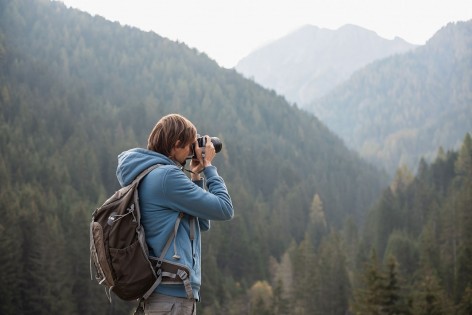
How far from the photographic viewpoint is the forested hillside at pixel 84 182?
61.9m

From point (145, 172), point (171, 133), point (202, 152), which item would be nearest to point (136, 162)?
point (145, 172)

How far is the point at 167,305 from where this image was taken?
16.0ft

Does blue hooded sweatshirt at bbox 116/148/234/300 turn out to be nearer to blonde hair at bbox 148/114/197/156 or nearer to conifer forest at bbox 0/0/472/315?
blonde hair at bbox 148/114/197/156

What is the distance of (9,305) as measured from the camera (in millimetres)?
54719

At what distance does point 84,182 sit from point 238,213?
31040mm

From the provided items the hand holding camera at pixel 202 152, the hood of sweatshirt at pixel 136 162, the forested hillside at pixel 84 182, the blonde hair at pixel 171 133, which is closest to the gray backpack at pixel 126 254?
the hood of sweatshirt at pixel 136 162

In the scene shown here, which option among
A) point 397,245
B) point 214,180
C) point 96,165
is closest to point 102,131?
point 96,165

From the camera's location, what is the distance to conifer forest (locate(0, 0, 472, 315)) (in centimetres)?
5916

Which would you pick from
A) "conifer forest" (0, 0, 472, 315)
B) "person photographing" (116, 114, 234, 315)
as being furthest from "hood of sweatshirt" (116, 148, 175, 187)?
"conifer forest" (0, 0, 472, 315)

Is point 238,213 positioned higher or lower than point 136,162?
higher

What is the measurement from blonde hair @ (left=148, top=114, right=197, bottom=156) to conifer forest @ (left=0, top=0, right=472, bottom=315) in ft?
103

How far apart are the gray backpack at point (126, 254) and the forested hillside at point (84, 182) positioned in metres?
55.3

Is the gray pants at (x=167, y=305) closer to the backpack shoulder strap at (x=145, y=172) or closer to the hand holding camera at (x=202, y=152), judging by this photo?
the backpack shoulder strap at (x=145, y=172)

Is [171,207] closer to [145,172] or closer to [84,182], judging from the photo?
[145,172]
